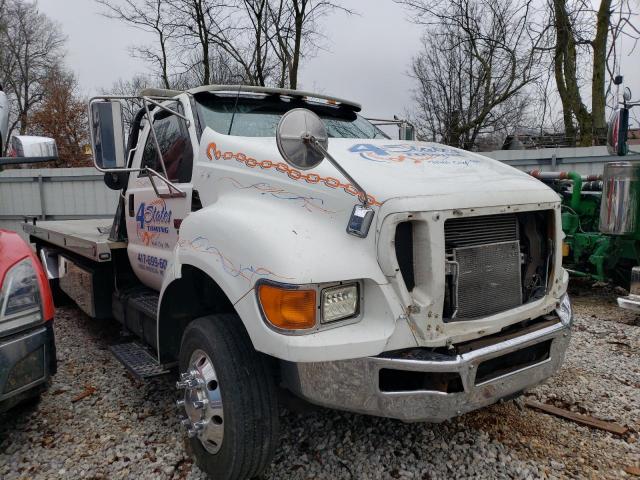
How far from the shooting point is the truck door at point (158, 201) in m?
3.39

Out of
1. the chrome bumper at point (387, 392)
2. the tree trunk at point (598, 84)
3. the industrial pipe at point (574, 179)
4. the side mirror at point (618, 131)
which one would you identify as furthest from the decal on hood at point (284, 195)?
the tree trunk at point (598, 84)

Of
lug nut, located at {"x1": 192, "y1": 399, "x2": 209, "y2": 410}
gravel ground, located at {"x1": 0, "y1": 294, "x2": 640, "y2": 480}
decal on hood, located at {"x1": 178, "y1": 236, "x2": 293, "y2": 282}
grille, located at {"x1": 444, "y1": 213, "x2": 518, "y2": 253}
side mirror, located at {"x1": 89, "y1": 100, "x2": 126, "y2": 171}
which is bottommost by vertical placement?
gravel ground, located at {"x1": 0, "y1": 294, "x2": 640, "y2": 480}

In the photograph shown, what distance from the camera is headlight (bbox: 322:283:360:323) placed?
211 centimetres

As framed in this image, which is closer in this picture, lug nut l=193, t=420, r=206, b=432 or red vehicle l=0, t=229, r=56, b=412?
lug nut l=193, t=420, r=206, b=432

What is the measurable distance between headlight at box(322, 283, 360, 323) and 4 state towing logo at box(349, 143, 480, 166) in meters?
0.85

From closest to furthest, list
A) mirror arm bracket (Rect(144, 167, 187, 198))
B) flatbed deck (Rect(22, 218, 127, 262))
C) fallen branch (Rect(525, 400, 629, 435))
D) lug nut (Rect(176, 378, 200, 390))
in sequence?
lug nut (Rect(176, 378, 200, 390))
fallen branch (Rect(525, 400, 629, 435))
mirror arm bracket (Rect(144, 167, 187, 198))
flatbed deck (Rect(22, 218, 127, 262))

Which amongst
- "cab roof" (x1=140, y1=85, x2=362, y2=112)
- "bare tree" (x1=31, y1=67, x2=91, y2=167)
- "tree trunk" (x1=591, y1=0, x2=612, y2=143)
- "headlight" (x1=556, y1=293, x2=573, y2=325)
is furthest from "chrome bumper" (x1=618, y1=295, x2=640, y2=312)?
"bare tree" (x1=31, y1=67, x2=91, y2=167)

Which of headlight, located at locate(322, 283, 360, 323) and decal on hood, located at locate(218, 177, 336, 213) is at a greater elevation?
decal on hood, located at locate(218, 177, 336, 213)

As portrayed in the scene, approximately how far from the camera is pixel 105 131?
316 cm

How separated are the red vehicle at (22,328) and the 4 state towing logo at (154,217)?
2.81ft

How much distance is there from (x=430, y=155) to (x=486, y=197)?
69 cm

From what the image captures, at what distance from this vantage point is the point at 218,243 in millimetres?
2479

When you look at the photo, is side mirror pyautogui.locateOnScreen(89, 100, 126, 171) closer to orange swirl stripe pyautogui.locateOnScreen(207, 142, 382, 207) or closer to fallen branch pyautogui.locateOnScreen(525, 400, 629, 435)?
orange swirl stripe pyautogui.locateOnScreen(207, 142, 382, 207)

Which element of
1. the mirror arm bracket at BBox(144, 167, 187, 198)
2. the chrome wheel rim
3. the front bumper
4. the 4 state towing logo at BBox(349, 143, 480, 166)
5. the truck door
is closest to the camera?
the chrome wheel rim
